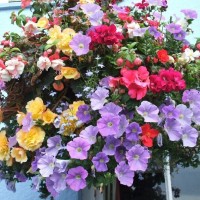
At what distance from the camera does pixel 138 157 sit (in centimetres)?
169

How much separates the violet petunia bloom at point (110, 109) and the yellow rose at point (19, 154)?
0.38 m

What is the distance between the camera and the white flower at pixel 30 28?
80.4 inches

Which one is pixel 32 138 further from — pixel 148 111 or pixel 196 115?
pixel 196 115

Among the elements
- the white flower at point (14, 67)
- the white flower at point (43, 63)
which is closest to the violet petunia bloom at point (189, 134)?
the white flower at point (43, 63)

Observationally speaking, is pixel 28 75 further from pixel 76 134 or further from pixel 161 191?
pixel 161 191

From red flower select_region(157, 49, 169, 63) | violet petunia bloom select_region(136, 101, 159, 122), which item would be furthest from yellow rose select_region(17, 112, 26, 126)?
red flower select_region(157, 49, 169, 63)

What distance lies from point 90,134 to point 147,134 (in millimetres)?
209

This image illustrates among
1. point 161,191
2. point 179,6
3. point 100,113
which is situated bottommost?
point 161,191

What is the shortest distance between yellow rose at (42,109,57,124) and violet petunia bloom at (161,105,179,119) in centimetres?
43

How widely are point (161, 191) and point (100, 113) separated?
37.4 inches

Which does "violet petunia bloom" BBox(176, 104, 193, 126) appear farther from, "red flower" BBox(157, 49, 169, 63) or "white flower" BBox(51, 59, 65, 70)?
"white flower" BBox(51, 59, 65, 70)

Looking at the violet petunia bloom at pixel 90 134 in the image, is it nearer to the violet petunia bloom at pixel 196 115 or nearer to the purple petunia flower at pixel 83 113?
the purple petunia flower at pixel 83 113

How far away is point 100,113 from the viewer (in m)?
1.74

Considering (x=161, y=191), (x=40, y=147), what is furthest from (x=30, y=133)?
(x=161, y=191)
